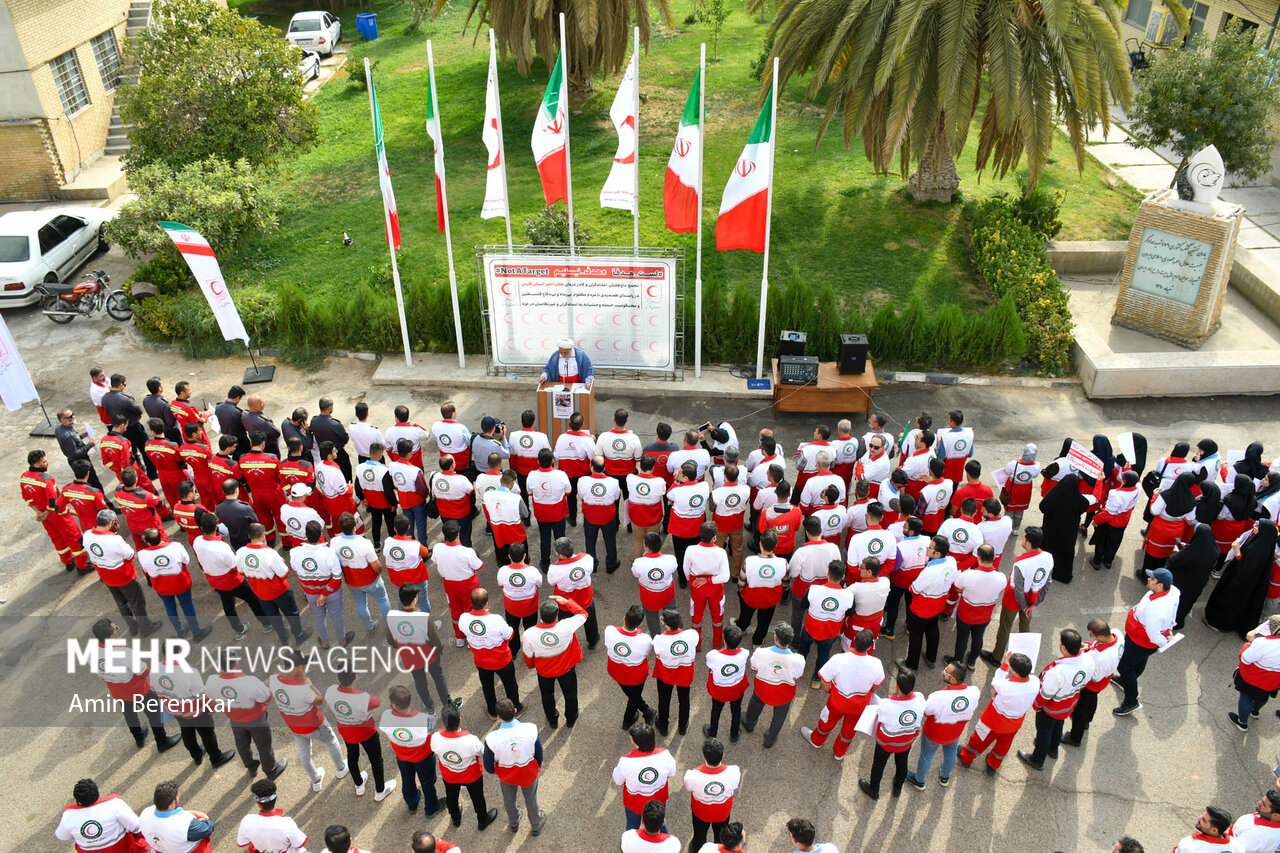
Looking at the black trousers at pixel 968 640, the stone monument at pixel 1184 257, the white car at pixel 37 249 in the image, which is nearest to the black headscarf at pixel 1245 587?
the black trousers at pixel 968 640

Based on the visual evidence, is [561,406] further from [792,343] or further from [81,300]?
[81,300]

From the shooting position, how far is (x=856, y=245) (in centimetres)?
1767

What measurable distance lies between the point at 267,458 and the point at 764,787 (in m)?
6.42

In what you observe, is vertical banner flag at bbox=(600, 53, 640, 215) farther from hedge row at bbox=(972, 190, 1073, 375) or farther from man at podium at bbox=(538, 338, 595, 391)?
hedge row at bbox=(972, 190, 1073, 375)

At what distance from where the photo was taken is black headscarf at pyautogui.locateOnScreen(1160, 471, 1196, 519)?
10086 millimetres

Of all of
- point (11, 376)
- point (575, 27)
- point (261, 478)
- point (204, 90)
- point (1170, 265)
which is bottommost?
point (261, 478)

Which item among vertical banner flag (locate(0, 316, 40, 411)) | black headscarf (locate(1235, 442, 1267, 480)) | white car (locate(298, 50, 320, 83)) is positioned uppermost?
white car (locate(298, 50, 320, 83))

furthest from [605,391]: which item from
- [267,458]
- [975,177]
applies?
[975,177]

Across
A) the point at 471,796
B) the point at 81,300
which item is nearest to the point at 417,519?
the point at 471,796

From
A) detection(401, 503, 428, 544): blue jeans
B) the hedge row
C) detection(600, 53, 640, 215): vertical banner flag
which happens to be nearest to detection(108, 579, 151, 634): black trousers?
detection(401, 503, 428, 544): blue jeans

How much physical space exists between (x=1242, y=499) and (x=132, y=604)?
1189cm

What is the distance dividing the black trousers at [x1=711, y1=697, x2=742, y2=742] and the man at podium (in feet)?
17.5

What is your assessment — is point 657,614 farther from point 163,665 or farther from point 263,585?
point 163,665

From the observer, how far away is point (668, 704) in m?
8.84
